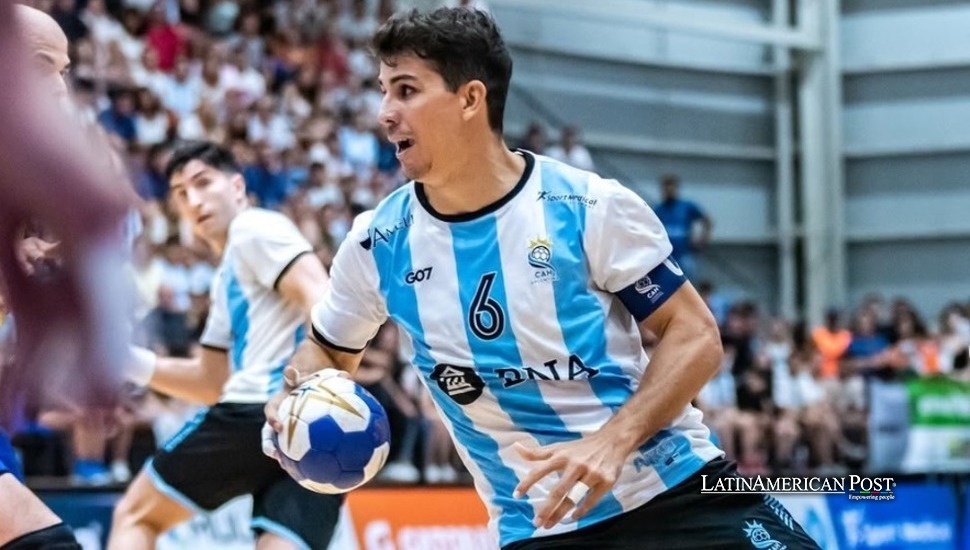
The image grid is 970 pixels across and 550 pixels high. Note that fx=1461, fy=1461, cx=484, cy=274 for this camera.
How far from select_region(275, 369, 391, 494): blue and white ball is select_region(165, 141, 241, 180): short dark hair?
87.9 inches

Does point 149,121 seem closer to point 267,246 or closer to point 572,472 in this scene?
point 267,246

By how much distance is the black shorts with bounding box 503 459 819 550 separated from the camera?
10.6 feet

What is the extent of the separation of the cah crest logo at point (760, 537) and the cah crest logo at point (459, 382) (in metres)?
0.67

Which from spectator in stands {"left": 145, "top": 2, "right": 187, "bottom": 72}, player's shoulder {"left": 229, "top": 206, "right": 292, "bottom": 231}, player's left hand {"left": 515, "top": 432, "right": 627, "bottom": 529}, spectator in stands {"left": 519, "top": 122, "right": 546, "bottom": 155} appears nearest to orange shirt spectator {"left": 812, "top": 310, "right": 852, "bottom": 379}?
spectator in stands {"left": 519, "top": 122, "right": 546, "bottom": 155}

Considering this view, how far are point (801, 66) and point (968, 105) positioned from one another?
244 centimetres

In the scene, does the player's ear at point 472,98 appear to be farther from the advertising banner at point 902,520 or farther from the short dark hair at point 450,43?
the advertising banner at point 902,520

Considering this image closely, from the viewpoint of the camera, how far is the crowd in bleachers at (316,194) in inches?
414

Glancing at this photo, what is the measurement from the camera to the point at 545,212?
3350mm

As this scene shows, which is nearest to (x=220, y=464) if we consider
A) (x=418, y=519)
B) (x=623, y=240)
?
(x=623, y=240)

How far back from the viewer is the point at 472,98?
3.38 m

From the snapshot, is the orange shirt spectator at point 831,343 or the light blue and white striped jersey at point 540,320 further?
the orange shirt spectator at point 831,343

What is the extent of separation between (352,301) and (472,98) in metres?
0.59

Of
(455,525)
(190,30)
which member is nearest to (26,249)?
(455,525)

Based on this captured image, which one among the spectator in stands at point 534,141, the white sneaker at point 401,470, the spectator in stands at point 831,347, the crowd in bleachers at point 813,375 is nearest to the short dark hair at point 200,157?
the white sneaker at point 401,470
